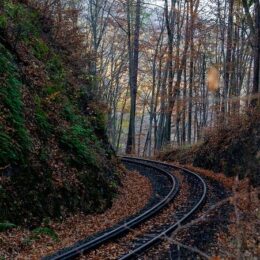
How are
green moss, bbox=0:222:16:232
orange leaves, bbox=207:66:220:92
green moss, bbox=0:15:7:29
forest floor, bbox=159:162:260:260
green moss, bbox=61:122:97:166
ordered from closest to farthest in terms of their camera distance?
forest floor, bbox=159:162:260:260 → green moss, bbox=0:222:16:232 → green moss, bbox=61:122:97:166 → green moss, bbox=0:15:7:29 → orange leaves, bbox=207:66:220:92

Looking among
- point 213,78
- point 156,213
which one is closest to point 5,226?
point 156,213

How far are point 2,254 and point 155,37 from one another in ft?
110

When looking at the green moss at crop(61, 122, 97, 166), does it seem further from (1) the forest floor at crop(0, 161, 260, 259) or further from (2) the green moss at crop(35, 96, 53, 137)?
(1) the forest floor at crop(0, 161, 260, 259)

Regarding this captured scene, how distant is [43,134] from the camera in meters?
13.6

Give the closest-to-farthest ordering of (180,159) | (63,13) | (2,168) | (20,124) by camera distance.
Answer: (2,168) < (20,124) < (63,13) < (180,159)

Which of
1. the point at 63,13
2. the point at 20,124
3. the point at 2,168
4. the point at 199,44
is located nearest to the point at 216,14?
the point at 199,44

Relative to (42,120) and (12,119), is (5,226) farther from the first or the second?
(42,120)

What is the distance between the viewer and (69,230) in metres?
11.4

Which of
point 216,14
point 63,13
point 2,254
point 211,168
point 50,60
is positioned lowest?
point 2,254

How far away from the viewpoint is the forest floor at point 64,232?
9430mm

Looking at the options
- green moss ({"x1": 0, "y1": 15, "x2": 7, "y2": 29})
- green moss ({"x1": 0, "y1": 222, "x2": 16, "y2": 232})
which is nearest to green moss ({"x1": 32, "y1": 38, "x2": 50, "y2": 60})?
green moss ({"x1": 0, "y1": 15, "x2": 7, "y2": 29})

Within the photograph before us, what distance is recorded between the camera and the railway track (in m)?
9.14

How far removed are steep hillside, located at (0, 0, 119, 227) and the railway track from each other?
1824 mm

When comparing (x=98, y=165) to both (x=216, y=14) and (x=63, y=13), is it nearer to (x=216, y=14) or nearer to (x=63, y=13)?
(x=63, y=13)
